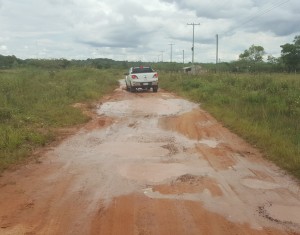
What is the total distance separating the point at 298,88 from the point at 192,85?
9.70 m

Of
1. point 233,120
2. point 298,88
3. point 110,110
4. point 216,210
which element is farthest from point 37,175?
point 298,88

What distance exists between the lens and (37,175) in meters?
7.20

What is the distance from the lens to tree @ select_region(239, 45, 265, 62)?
101 m

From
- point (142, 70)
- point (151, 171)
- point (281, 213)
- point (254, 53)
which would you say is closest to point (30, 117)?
point (151, 171)

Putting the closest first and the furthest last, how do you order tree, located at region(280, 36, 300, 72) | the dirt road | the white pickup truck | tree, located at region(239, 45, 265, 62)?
the dirt road → the white pickup truck → tree, located at region(280, 36, 300, 72) → tree, located at region(239, 45, 265, 62)

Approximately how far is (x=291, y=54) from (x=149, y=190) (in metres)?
67.5

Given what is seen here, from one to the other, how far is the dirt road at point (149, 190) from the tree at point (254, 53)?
94588mm

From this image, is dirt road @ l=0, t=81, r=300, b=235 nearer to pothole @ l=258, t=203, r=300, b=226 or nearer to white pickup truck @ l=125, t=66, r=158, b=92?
pothole @ l=258, t=203, r=300, b=226

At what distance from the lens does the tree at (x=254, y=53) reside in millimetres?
100688

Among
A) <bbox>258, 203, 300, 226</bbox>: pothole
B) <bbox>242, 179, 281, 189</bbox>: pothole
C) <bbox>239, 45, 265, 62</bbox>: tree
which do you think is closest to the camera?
<bbox>258, 203, 300, 226</bbox>: pothole

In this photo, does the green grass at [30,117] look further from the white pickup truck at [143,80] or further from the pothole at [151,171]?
the white pickup truck at [143,80]

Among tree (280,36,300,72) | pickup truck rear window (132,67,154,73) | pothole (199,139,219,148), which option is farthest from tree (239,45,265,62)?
pothole (199,139,219,148)

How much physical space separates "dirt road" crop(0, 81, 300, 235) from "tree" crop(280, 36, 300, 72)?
6187 cm

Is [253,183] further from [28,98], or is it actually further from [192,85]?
[192,85]
